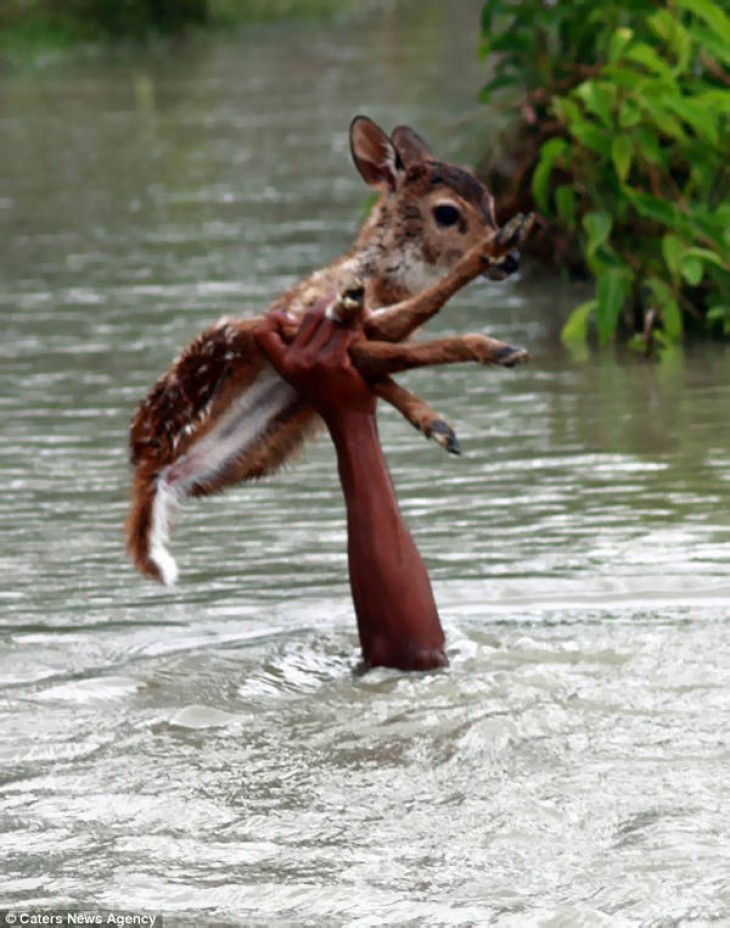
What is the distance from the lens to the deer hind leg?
4461 millimetres

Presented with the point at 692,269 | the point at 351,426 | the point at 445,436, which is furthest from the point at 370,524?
the point at 692,269

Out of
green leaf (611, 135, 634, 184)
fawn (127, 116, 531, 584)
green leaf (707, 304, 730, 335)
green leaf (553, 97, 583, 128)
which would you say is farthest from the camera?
green leaf (707, 304, 730, 335)

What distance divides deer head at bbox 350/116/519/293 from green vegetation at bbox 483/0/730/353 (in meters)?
3.24

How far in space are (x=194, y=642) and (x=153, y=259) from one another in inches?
255

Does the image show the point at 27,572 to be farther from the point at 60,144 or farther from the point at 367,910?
the point at 60,144

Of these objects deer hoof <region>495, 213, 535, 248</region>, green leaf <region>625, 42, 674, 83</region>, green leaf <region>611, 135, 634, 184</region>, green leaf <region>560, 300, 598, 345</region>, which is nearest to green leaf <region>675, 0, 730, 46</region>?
green leaf <region>625, 42, 674, 83</region>

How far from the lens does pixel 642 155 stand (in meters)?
8.85

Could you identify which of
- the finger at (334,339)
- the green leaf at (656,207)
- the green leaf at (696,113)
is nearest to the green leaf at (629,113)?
the green leaf at (696,113)

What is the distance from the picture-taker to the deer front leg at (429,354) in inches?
176

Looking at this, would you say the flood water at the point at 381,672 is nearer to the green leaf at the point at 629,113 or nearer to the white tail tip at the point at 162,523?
the white tail tip at the point at 162,523

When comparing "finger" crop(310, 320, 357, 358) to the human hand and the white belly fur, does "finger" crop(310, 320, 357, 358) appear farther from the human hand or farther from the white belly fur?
the white belly fur

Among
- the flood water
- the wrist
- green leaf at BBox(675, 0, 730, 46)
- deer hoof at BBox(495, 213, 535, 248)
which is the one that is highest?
green leaf at BBox(675, 0, 730, 46)

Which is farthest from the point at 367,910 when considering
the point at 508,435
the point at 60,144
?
the point at 60,144

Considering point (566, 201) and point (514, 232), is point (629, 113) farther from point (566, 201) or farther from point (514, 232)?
point (514, 232)
